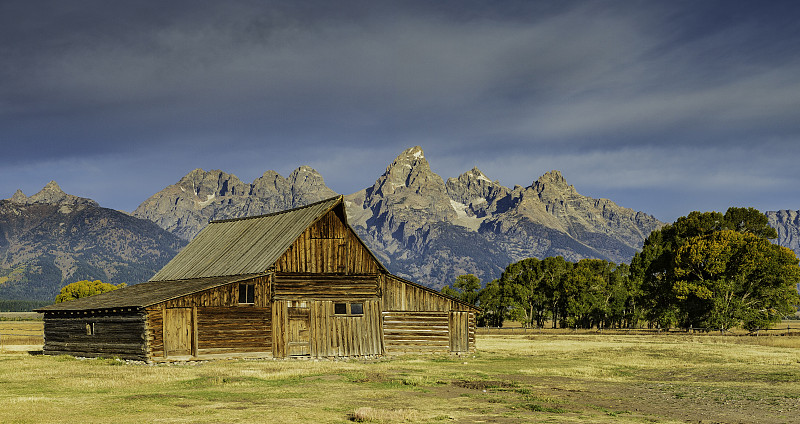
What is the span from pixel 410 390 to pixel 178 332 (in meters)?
18.2

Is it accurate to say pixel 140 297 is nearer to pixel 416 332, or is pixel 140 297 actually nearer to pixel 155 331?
pixel 155 331

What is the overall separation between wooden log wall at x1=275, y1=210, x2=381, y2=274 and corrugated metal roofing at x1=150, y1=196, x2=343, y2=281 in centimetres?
60

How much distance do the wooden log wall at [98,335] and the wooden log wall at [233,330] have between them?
3350 millimetres

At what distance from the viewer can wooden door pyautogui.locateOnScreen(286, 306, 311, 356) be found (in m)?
44.4

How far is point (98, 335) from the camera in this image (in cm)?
4391

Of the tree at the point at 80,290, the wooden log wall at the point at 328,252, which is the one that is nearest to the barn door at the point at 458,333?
the wooden log wall at the point at 328,252

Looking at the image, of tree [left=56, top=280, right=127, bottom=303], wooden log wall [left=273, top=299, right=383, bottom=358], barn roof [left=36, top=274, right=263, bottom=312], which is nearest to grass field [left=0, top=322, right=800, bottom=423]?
wooden log wall [left=273, top=299, right=383, bottom=358]

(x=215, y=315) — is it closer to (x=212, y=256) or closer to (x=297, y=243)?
(x=297, y=243)

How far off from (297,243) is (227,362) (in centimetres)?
866

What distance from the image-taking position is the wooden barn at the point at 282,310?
4103cm

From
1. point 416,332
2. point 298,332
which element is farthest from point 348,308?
point 416,332

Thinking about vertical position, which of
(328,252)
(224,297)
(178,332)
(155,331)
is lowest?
(178,332)

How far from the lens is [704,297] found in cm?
7594

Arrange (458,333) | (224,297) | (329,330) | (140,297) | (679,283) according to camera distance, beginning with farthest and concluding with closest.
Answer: (679,283) → (458,333) → (329,330) → (140,297) → (224,297)
